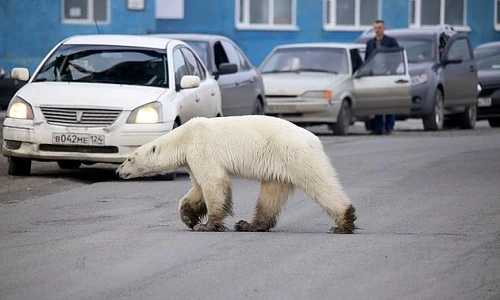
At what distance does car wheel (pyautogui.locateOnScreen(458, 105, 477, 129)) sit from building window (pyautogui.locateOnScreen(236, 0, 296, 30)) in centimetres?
1266

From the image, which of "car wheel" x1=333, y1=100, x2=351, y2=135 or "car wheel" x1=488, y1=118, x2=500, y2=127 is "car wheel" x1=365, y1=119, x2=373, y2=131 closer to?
"car wheel" x1=333, y1=100, x2=351, y2=135

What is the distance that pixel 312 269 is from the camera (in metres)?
8.98

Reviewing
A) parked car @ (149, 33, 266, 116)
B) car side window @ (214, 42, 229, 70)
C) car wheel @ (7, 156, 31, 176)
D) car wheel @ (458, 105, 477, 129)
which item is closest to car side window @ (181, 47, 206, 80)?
parked car @ (149, 33, 266, 116)

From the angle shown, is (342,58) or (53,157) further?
(342,58)

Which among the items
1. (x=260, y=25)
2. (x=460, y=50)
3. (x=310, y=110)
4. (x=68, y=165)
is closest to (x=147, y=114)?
(x=68, y=165)

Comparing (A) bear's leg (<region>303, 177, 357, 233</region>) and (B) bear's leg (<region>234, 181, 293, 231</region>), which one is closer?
(A) bear's leg (<region>303, 177, 357, 233</region>)

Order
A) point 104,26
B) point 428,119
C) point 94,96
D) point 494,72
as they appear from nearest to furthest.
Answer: point 94,96
point 428,119
point 494,72
point 104,26

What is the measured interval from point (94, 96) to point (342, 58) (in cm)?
1086

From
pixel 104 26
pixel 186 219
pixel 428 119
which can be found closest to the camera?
pixel 186 219

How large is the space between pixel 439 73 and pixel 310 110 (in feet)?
12.7

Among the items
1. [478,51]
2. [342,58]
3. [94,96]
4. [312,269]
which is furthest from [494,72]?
[312,269]

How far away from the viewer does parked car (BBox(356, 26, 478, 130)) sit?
26969mm

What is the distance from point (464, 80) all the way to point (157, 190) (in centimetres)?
1475

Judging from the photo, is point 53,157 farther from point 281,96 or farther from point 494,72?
point 494,72
